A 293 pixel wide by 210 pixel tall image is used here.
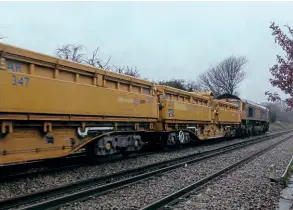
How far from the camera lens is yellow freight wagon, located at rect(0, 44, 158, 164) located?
7363 millimetres

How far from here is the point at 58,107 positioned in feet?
27.8

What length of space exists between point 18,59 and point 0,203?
136 inches

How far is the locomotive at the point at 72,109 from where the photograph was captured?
7418mm

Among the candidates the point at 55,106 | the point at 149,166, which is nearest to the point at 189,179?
the point at 149,166

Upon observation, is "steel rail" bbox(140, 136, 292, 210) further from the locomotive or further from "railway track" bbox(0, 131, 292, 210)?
the locomotive

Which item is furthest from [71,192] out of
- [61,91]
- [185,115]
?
[185,115]

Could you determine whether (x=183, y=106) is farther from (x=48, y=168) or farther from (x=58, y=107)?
(x=58, y=107)

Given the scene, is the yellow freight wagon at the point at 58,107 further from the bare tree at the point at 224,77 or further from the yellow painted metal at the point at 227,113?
the bare tree at the point at 224,77

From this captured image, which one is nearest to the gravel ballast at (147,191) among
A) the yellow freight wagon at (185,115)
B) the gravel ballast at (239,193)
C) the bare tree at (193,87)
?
the gravel ballast at (239,193)

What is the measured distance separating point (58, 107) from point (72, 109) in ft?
1.78

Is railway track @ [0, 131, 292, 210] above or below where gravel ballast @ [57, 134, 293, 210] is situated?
above

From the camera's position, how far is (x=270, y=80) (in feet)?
23.1

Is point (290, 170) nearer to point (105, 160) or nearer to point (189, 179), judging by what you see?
point (189, 179)

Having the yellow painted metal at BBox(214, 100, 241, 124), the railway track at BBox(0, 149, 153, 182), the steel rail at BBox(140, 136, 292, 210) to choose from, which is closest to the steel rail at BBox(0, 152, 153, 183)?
the railway track at BBox(0, 149, 153, 182)
